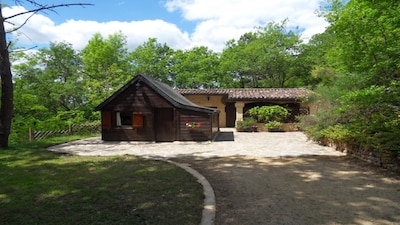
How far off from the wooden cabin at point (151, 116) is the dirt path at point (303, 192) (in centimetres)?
644

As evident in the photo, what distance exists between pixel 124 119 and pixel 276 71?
21.6 meters

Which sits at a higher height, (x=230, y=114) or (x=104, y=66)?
(x=104, y=66)

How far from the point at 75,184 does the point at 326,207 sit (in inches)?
190

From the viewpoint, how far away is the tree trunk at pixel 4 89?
456 inches

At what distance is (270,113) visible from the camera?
856 inches

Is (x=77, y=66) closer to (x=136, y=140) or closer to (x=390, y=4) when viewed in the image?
(x=136, y=140)

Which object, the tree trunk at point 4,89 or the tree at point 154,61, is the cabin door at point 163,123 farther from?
the tree at point 154,61

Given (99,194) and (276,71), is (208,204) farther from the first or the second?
(276,71)

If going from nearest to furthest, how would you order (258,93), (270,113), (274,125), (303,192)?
(303,192)
(274,125)
(270,113)
(258,93)

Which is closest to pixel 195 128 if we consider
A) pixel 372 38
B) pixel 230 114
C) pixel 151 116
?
pixel 151 116

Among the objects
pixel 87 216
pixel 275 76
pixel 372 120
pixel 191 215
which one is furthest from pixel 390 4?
pixel 275 76

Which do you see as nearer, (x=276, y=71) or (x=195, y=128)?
(x=195, y=128)

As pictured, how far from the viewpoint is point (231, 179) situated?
6512mm

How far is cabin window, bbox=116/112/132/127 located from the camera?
1598 cm
